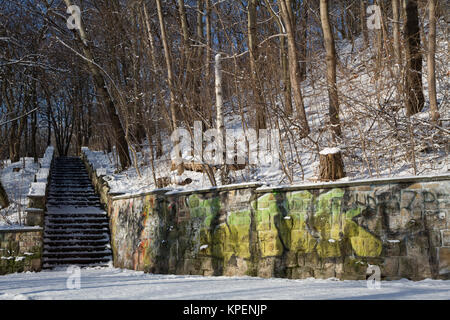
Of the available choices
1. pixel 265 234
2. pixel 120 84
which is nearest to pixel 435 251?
pixel 265 234

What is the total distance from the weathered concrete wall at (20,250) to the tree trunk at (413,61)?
7.93 metres

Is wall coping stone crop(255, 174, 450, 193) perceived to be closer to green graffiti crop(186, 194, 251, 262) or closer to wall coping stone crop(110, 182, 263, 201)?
wall coping stone crop(110, 182, 263, 201)

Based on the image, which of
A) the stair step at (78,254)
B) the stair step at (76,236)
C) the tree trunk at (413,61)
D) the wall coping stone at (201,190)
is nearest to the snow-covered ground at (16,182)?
the stair step at (76,236)

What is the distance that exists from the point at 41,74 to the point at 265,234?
1656cm

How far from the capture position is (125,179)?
15.0 meters

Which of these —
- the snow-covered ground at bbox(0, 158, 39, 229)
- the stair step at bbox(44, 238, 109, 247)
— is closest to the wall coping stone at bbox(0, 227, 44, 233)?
the stair step at bbox(44, 238, 109, 247)

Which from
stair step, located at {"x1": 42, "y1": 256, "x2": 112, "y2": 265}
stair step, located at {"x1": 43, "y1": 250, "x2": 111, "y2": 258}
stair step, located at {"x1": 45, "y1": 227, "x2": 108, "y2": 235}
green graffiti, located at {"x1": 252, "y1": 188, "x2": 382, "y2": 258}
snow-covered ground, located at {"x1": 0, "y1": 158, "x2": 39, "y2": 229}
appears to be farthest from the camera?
snow-covered ground, located at {"x1": 0, "y1": 158, "x2": 39, "y2": 229}

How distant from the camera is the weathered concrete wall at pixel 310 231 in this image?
6.33m

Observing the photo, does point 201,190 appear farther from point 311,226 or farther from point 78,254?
point 78,254

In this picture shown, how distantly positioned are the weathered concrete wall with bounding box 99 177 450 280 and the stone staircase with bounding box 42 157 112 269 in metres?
2.49

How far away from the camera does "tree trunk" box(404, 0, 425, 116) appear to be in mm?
9953

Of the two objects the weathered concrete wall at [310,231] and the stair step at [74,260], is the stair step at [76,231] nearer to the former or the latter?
the stair step at [74,260]

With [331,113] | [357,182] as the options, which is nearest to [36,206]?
[331,113]
